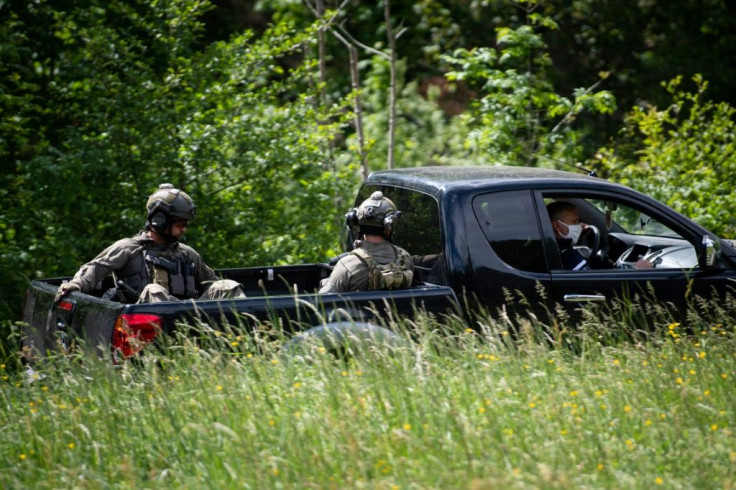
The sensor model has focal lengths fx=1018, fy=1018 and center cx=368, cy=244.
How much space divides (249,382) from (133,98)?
504 centimetres

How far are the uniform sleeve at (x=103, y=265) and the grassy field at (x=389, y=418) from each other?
0.59 metres

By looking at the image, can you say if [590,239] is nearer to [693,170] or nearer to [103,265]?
[103,265]

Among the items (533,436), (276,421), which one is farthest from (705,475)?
(276,421)

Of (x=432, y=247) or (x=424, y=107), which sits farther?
(x=424, y=107)

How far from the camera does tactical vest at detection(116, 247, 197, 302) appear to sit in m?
6.18

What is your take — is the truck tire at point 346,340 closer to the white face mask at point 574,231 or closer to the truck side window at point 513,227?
the truck side window at point 513,227

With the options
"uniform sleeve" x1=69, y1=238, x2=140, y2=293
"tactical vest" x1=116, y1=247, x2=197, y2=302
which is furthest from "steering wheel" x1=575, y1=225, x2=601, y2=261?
"uniform sleeve" x1=69, y1=238, x2=140, y2=293

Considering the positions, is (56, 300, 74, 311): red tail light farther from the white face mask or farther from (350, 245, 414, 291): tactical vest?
the white face mask

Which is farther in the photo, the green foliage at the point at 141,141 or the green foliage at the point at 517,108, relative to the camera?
the green foliage at the point at 517,108

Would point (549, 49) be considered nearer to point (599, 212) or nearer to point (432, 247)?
point (599, 212)

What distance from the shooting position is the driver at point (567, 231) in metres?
6.46

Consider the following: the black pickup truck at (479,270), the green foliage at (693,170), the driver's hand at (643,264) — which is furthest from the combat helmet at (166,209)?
the green foliage at (693,170)

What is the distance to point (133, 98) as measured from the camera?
30.8 feet

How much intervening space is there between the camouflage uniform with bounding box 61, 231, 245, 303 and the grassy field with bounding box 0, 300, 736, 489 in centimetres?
65
